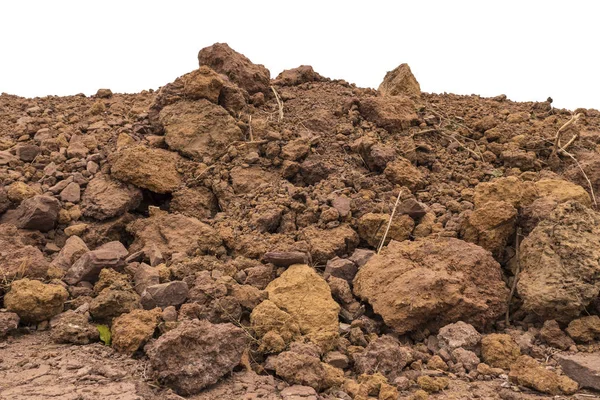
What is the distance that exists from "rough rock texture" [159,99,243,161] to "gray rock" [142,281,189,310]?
1.90 m

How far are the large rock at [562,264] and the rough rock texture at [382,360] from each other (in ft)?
3.74

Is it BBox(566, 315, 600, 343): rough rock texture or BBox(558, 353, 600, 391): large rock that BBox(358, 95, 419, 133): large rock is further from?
BBox(558, 353, 600, 391): large rock

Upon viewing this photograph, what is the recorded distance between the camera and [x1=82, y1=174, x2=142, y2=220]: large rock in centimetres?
461

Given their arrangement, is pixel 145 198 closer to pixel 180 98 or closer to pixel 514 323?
pixel 180 98

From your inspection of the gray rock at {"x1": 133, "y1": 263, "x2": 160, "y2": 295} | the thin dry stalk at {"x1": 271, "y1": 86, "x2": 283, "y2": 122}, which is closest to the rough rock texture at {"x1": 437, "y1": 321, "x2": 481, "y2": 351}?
the gray rock at {"x1": 133, "y1": 263, "x2": 160, "y2": 295}

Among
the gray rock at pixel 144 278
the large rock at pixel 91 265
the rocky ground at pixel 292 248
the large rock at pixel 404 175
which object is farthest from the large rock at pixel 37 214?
the large rock at pixel 404 175

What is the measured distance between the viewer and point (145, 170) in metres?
4.82

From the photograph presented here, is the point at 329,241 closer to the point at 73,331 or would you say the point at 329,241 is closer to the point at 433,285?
the point at 433,285

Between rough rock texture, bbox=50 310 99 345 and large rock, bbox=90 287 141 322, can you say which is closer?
rough rock texture, bbox=50 310 99 345

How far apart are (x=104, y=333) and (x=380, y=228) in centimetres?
227

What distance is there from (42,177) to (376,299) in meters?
3.42

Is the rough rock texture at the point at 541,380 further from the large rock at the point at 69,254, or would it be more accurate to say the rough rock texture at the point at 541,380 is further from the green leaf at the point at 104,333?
the large rock at the point at 69,254

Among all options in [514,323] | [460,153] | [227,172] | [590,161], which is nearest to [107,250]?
[227,172]

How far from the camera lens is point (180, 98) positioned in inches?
224
